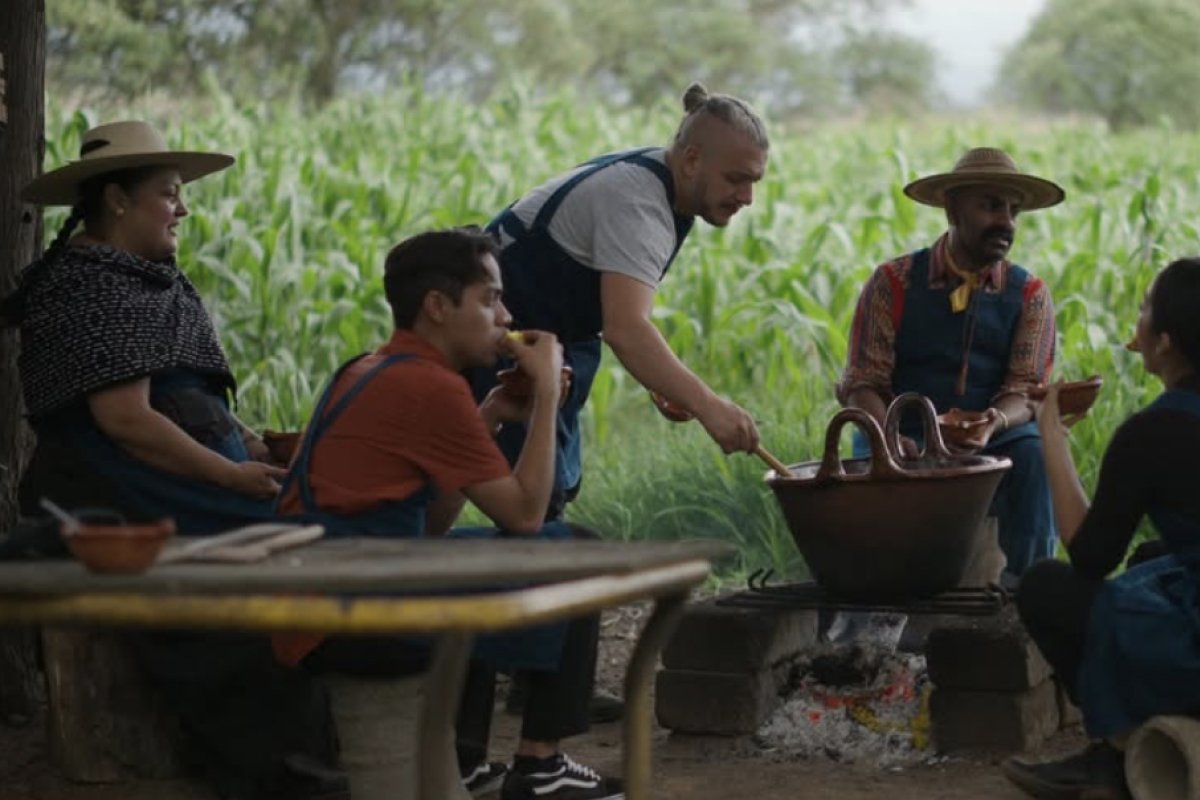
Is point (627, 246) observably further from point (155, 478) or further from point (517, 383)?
point (155, 478)

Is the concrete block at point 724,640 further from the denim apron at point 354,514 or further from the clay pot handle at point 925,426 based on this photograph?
the denim apron at point 354,514

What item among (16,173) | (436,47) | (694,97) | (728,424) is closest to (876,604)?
(728,424)

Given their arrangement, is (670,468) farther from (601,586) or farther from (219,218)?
(601,586)

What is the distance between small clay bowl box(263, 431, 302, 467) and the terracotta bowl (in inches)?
Result: 80.8

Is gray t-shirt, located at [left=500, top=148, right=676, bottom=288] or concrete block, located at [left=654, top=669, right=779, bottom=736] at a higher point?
gray t-shirt, located at [left=500, top=148, right=676, bottom=288]

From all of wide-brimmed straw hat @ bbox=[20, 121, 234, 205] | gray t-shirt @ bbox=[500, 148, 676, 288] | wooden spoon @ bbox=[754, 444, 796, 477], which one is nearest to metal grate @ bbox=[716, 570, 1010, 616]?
wooden spoon @ bbox=[754, 444, 796, 477]

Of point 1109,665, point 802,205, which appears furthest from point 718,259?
point 1109,665

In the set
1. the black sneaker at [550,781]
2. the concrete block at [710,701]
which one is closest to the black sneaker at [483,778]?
the black sneaker at [550,781]

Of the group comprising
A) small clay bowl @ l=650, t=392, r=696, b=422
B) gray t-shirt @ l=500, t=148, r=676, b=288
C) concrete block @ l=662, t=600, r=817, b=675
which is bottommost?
concrete block @ l=662, t=600, r=817, b=675

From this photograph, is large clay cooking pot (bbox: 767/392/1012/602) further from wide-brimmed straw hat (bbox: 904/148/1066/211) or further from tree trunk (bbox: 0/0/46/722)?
tree trunk (bbox: 0/0/46/722)

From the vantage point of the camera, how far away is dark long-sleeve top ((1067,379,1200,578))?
13.0ft

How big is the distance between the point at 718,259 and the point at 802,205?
2.85 metres

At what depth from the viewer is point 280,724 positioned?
461cm

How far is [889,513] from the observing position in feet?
15.4
